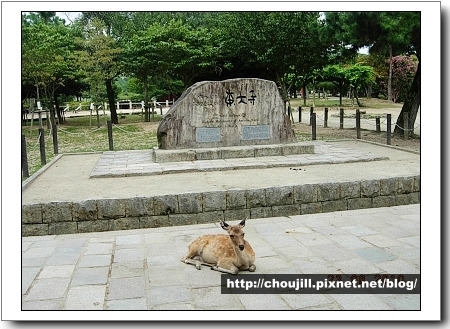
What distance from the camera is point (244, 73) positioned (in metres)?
21.7

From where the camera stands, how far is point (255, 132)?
33.6ft

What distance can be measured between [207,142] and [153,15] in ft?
51.9

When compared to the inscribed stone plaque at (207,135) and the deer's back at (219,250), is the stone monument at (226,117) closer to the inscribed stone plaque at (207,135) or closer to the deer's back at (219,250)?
the inscribed stone plaque at (207,135)

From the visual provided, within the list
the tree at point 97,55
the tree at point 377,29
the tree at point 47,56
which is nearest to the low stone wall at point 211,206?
the tree at point 377,29

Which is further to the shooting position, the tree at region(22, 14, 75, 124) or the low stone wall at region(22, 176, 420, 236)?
the tree at region(22, 14, 75, 124)

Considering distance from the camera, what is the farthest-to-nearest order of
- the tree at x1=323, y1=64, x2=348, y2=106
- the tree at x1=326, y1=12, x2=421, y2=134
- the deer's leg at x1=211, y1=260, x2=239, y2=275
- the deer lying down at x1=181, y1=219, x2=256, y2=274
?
the tree at x1=323, y1=64, x2=348, y2=106, the tree at x1=326, y1=12, x2=421, y2=134, the deer's leg at x1=211, y1=260, x2=239, y2=275, the deer lying down at x1=181, y1=219, x2=256, y2=274

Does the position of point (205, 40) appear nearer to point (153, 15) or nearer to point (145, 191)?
point (153, 15)

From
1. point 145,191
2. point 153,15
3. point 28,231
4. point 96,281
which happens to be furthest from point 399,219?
point 153,15

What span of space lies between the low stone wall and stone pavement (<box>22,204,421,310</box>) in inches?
7.9

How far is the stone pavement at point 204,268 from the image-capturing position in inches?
140

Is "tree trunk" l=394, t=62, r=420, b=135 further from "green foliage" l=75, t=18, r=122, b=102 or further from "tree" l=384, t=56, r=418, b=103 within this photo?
"tree" l=384, t=56, r=418, b=103

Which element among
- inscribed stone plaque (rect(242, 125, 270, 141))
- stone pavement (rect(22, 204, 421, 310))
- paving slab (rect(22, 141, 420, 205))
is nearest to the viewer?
stone pavement (rect(22, 204, 421, 310))

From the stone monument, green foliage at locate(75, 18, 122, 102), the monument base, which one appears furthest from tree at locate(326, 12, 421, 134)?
green foliage at locate(75, 18, 122, 102)

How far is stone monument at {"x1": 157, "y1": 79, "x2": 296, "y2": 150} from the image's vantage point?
9.82 m
